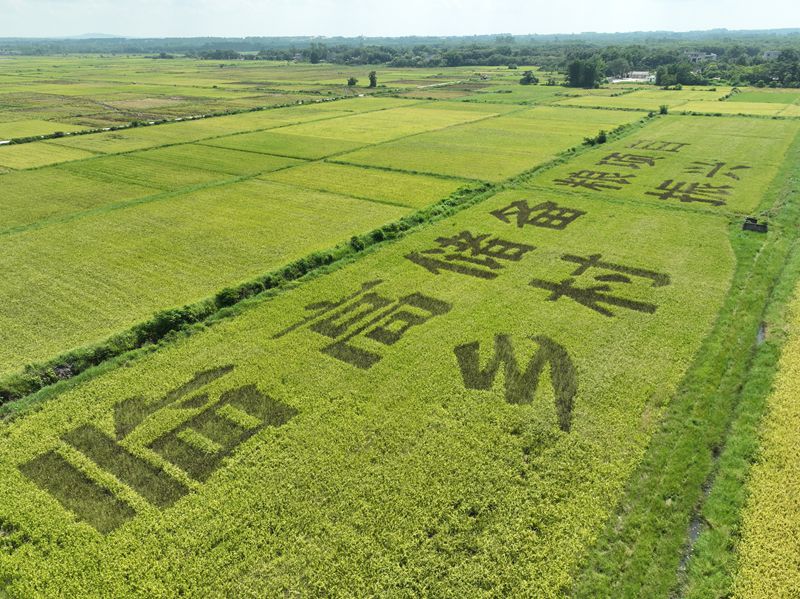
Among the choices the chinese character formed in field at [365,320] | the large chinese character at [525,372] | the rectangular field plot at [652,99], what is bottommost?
the large chinese character at [525,372]

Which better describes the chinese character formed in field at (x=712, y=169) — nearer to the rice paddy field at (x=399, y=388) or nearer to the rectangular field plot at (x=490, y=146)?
the rice paddy field at (x=399, y=388)

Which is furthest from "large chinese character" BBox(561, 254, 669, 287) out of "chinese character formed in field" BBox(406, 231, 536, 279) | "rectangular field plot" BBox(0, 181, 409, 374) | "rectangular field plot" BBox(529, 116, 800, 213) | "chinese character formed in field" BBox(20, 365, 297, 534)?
"chinese character formed in field" BBox(20, 365, 297, 534)

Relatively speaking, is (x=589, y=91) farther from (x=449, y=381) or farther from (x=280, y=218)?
(x=449, y=381)

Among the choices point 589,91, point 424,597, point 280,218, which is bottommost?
point 424,597

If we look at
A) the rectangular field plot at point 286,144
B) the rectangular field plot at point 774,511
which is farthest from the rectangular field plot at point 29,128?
the rectangular field plot at point 774,511

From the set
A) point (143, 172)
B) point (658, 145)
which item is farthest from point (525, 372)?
point (658, 145)

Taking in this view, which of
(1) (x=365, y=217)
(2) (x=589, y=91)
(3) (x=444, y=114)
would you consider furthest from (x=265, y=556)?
(2) (x=589, y=91)

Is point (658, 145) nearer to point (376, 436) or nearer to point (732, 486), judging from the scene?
point (732, 486)
